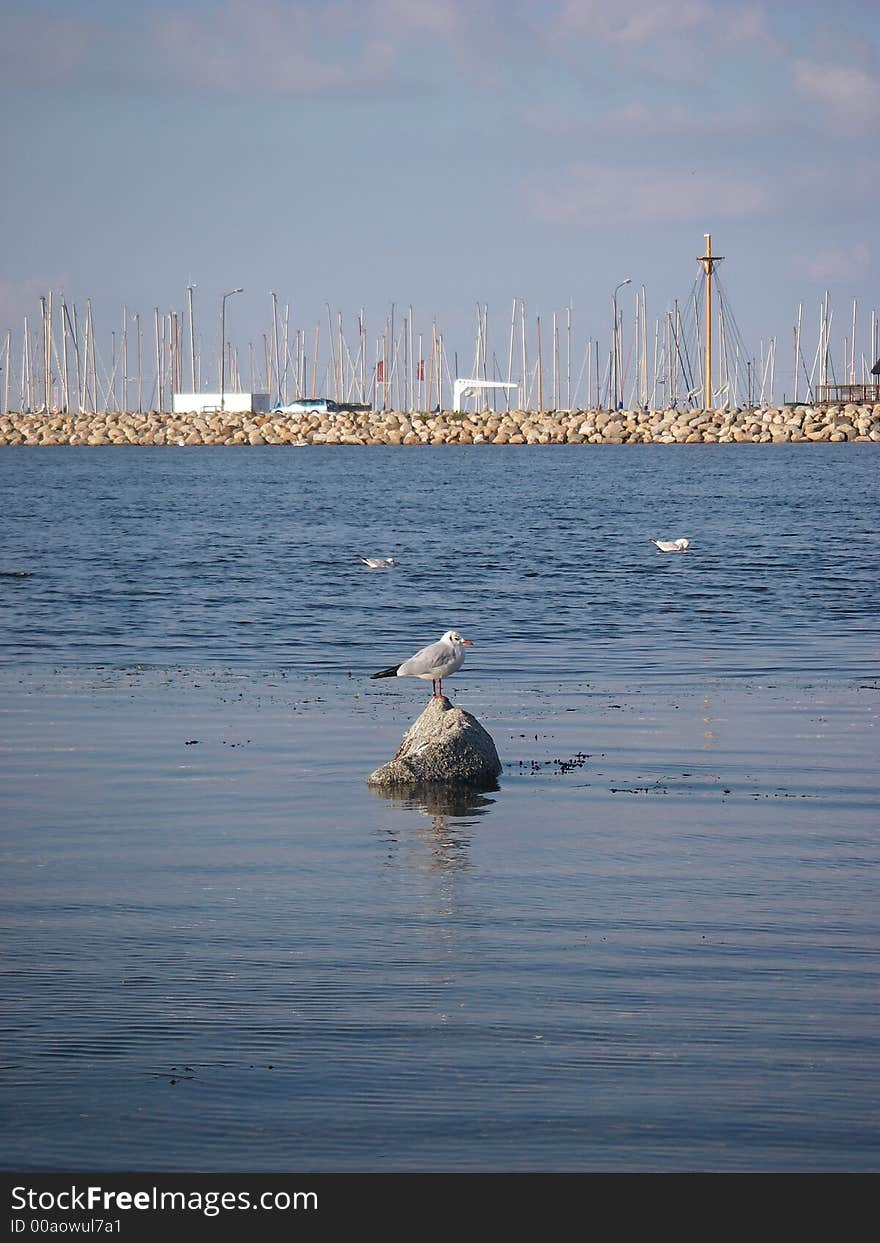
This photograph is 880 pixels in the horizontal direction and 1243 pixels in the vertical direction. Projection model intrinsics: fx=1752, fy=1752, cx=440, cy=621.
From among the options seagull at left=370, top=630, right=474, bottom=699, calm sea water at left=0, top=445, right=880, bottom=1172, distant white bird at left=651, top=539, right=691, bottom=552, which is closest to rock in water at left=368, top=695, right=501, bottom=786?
calm sea water at left=0, top=445, right=880, bottom=1172

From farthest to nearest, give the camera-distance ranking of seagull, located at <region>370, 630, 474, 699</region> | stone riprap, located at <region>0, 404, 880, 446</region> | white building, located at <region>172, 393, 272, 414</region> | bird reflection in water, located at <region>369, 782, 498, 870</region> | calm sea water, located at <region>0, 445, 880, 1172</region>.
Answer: white building, located at <region>172, 393, 272, 414</region>
stone riprap, located at <region>0, 404, 880, 446</region>
seagull, located at <region>370, 630, 474, 699</region>
bird reflection in water, located at <region>369, 782, 498, 870</region>
calm sea water, located at <region>0, 445, 880, 1172</region>

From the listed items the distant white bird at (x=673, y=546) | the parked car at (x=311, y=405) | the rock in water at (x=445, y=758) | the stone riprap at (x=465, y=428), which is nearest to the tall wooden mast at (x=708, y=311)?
the stone riprap at (x=465, y=428)

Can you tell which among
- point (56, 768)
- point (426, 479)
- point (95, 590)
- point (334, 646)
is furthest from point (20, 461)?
point (56, 768)

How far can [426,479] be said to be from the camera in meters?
87.2

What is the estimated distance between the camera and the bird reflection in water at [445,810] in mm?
10312

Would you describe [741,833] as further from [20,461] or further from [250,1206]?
[20,461]

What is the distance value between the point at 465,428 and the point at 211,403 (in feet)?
96.8

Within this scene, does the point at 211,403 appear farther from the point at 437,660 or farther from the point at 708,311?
the point at 437,660

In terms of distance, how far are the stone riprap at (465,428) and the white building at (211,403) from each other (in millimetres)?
2460

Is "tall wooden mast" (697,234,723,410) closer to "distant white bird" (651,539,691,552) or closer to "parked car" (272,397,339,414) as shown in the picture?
"parked car" (272,397,339,414)

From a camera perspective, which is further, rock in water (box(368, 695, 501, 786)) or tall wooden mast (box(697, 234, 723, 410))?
tall wooden mast (box(697, 234, 723, 410))

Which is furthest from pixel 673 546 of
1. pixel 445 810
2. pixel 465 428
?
pixel 465 428

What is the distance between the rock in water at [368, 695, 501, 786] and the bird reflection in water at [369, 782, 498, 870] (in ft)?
0.21

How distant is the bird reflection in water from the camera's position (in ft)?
33.8
